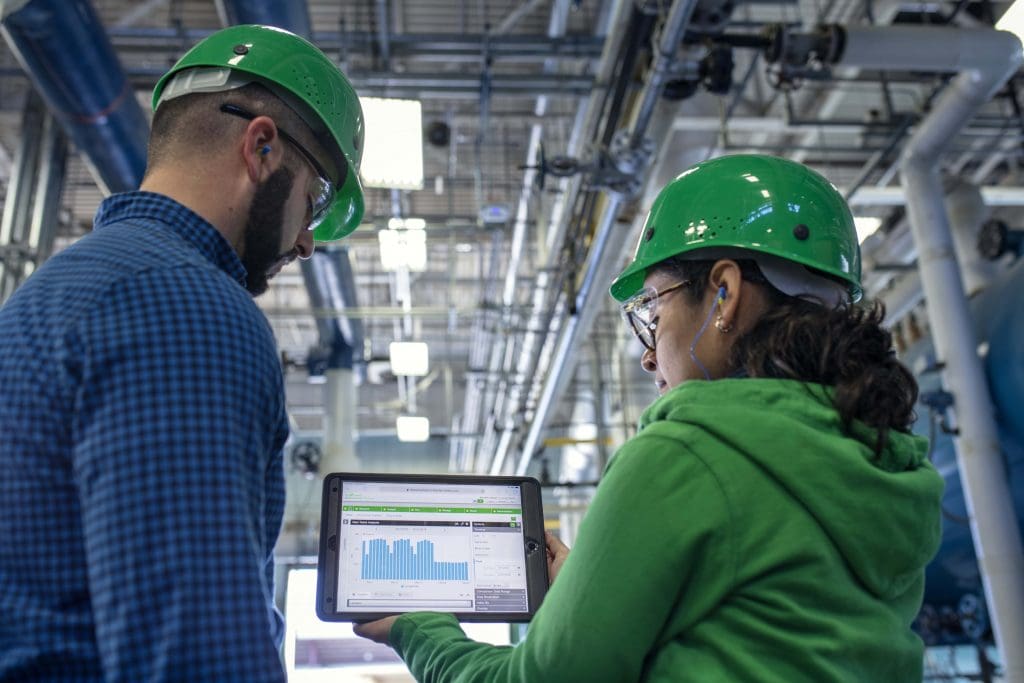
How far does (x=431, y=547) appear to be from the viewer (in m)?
1.46

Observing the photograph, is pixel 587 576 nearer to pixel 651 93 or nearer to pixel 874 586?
pixel 874 586

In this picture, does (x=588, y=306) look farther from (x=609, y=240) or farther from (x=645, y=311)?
(x=645, y=311)

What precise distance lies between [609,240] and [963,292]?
6.65 feet

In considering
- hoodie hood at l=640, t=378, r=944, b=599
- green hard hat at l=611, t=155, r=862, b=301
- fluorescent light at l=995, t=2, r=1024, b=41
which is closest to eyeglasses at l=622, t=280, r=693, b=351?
green hard hat at l=611, t=155, r=862, b=301

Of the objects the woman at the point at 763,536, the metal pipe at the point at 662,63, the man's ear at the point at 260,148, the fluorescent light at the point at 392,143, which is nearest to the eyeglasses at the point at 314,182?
the man's ear at the point at 260,148

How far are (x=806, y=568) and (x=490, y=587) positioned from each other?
623 millimetres

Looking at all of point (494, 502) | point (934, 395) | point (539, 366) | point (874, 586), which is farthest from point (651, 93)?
point (539, 366)

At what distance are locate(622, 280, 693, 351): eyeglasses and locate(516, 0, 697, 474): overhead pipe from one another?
2.44 meters

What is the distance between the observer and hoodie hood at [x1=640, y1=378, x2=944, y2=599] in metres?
0.98

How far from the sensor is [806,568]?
0.96 meters

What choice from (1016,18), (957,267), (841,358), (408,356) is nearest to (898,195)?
(957,267)

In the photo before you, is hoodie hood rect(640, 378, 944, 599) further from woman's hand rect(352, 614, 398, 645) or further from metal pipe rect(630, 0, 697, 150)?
metal pipe rect(630, 0, 697, 150)

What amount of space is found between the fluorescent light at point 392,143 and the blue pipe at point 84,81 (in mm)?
1324

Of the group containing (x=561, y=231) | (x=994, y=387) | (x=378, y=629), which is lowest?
(x=378, y=629)
